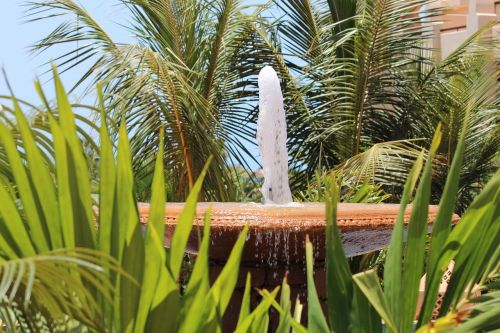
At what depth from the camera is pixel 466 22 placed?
53.2 feet

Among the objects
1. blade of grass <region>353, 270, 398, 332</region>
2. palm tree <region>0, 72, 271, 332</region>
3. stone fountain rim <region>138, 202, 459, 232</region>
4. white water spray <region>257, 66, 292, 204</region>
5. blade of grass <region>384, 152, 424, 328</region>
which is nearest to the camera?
palm tree <region>0, 72, 271, 332</region>

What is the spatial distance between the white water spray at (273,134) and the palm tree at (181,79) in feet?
7.39

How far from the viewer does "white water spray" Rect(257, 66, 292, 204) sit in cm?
516

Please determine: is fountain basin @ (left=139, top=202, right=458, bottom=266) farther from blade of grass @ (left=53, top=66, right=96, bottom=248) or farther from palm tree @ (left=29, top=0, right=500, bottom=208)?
palm tree @ (left=29, top=0, right=500, bottom=208)

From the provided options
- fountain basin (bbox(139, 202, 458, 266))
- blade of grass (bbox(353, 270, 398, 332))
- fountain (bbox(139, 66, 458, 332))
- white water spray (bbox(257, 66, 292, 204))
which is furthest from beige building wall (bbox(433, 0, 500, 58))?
blade of grass (bbox(353, 270, 398, 332))

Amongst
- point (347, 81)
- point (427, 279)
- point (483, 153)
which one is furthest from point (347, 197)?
point (427, 279)

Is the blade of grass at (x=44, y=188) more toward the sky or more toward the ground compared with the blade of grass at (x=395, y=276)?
more toward the sky

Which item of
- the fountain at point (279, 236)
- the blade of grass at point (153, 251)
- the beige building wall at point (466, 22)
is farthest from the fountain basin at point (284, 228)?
the beige building wall at point (466, 22)

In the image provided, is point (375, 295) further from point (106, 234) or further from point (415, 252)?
point (106, 234)

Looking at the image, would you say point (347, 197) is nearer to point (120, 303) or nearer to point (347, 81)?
point (347, 81)

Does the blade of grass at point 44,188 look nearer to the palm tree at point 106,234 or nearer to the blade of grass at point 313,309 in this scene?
the palm tree at point 106,234

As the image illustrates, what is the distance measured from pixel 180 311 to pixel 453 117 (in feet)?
28.7

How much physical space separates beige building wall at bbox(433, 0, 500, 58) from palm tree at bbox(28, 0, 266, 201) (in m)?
6.26

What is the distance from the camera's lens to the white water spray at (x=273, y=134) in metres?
5.16
